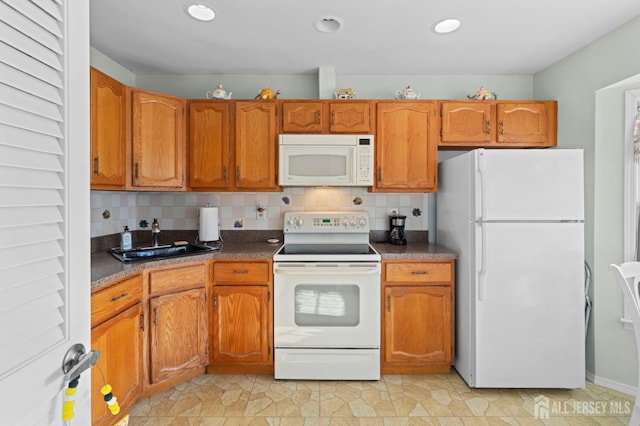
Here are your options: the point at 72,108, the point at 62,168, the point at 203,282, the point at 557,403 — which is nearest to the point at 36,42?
the point at 72,108

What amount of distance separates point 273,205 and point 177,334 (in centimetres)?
129

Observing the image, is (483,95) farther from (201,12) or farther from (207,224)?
(207,224)

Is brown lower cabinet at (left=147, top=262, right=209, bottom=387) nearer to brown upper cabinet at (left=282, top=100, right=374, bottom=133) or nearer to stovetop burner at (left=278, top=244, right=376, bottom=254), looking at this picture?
stovetop burner at (left=278, top=244, right=376, bottom=254)

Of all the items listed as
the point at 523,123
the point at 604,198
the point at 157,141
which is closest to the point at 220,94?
Answer: the point at 157,141

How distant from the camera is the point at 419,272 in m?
2.46

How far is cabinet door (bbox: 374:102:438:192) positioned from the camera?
271cm

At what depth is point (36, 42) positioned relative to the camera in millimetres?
624

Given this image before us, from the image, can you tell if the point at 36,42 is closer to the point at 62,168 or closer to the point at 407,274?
the point at 62,168

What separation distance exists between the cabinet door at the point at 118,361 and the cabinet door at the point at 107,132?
859 millimetres

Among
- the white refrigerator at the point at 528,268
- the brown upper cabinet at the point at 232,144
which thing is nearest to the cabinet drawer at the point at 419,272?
the white refrigerator at the point at 528,268

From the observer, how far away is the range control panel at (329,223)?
9.10ft

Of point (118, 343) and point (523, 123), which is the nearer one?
point (118, 343)

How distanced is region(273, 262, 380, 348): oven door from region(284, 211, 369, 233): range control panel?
1.44ft

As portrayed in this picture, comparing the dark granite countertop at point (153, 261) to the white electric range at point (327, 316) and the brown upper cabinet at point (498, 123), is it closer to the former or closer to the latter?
the white electric range at point (327, 316)
